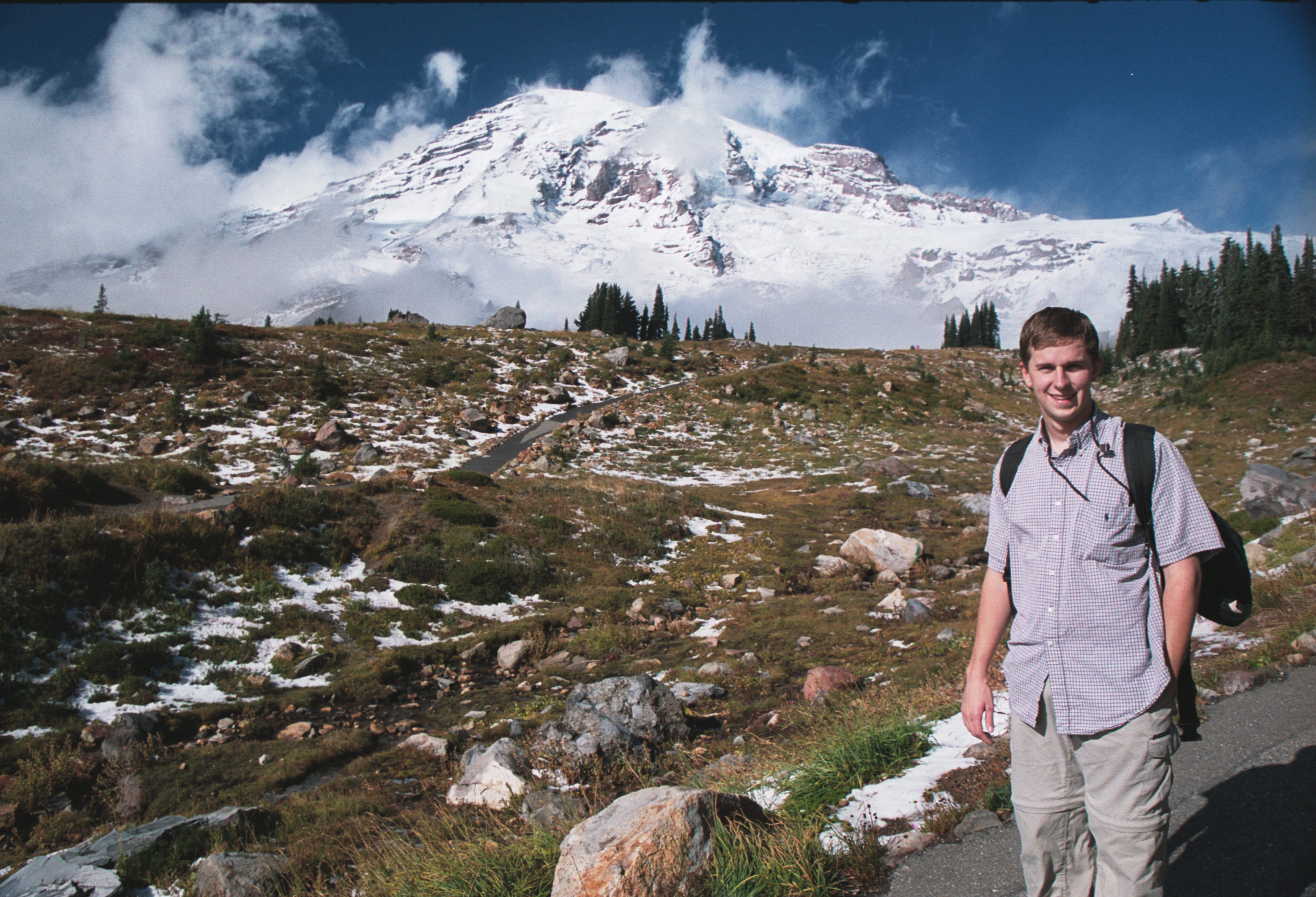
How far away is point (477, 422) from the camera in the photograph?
41.2 metres

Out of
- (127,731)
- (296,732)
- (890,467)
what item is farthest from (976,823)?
(890,467)

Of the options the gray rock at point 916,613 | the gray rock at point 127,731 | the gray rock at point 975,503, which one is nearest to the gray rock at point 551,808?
the gray rock at point 127,731

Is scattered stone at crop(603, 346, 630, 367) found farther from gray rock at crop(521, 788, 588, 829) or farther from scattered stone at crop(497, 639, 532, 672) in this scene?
gray rock at crop(521, 788, 588, 829)

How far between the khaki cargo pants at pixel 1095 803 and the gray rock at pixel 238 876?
634 cm

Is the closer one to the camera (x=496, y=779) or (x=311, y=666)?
(x=496, y=779)

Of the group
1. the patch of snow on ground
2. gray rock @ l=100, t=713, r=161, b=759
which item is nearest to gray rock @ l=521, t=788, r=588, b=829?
the patch of snow on ground

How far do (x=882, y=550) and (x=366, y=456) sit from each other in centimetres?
2460

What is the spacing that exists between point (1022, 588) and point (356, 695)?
39.9 ft

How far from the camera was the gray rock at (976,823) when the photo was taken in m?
4.20

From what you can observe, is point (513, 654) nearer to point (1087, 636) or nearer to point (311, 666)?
point (311, 666)

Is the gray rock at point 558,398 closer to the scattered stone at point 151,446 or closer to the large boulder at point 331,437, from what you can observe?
the large boulder at point 331,437

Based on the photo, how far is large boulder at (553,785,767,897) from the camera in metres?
3.69

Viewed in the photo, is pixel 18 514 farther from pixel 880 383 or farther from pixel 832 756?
→ pixel 880 383

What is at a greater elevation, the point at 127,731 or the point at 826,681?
the point at 826,681
